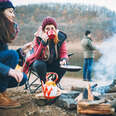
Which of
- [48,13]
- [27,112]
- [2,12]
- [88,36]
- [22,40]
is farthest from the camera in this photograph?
[48,13]

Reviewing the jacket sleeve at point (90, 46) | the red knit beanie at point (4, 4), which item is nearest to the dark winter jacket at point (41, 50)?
the red knit beanie at point (4, 4)

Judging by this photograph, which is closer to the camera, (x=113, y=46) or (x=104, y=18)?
(x=113, y=46)

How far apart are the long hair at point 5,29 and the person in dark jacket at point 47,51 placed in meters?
0.79

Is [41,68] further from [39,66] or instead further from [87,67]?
[87,67]

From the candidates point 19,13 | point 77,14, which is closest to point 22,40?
point 19,13

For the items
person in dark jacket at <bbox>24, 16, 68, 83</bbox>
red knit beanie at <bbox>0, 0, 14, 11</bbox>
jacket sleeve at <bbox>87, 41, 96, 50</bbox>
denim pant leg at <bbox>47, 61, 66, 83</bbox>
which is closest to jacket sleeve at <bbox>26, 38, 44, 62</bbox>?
person in dark jacket at <bbox>24, 16, 68, 83</bbox>

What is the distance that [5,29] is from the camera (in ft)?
7.79

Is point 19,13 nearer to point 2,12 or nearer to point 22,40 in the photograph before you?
point 22,40

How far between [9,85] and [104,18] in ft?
38.3

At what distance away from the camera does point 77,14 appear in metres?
14.2

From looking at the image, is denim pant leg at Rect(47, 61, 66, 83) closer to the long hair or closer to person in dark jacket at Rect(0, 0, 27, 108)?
person in dark jacket at Rect(0, 0, 27, 108)

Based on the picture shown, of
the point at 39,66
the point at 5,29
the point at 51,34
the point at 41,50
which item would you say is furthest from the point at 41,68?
the point at 5,29

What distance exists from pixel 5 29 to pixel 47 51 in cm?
102

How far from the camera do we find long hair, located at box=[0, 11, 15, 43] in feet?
7.75
